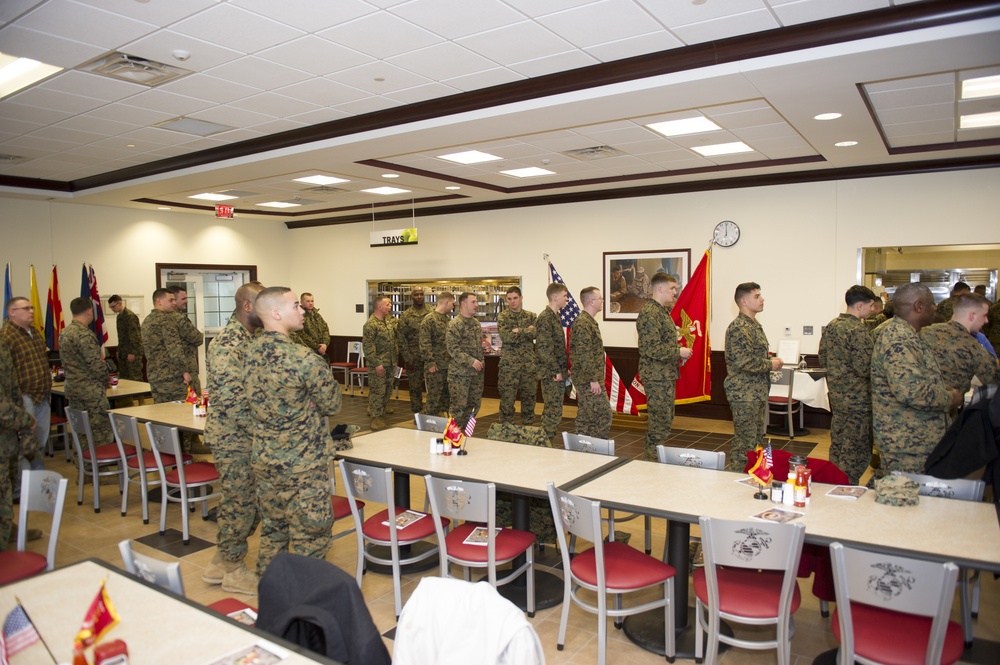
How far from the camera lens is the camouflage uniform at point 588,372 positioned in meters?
6.74

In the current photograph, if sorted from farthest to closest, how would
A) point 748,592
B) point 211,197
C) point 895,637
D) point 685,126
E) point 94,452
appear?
1. point 211,197
2. point 685,126
3. point 94,452
4. point 748,592
5. point 895,637

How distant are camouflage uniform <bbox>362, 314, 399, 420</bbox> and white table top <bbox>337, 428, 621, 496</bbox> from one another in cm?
455

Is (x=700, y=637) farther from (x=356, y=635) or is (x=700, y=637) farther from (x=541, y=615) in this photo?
(x=356, y=635)

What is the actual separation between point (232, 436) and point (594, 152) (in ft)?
16.5

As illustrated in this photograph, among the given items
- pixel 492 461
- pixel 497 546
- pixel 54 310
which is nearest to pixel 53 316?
pixel 54 310

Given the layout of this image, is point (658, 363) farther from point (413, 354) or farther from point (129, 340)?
point (129, 340)

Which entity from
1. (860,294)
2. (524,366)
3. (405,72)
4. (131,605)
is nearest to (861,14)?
(860,294)

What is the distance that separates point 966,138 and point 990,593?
191 inches

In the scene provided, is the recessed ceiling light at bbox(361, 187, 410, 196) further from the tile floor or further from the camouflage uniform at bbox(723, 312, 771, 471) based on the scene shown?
the camouflage uniform at bbox(723, 312, 771, 471)

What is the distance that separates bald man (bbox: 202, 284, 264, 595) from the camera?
4207 millimetres

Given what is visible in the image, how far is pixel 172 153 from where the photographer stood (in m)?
7.70

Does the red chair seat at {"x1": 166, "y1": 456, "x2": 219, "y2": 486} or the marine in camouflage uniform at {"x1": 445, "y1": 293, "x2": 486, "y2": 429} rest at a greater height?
the marine in camouflage uniform at {"x1": 445, "y1": 293, "x2": 486, "y2": 429}

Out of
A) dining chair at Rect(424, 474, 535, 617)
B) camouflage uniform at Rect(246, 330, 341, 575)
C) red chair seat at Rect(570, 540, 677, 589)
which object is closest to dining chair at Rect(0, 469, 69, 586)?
camouflage uniform at Rect(246, 330, 341, 575)

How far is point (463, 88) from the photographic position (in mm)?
5398
